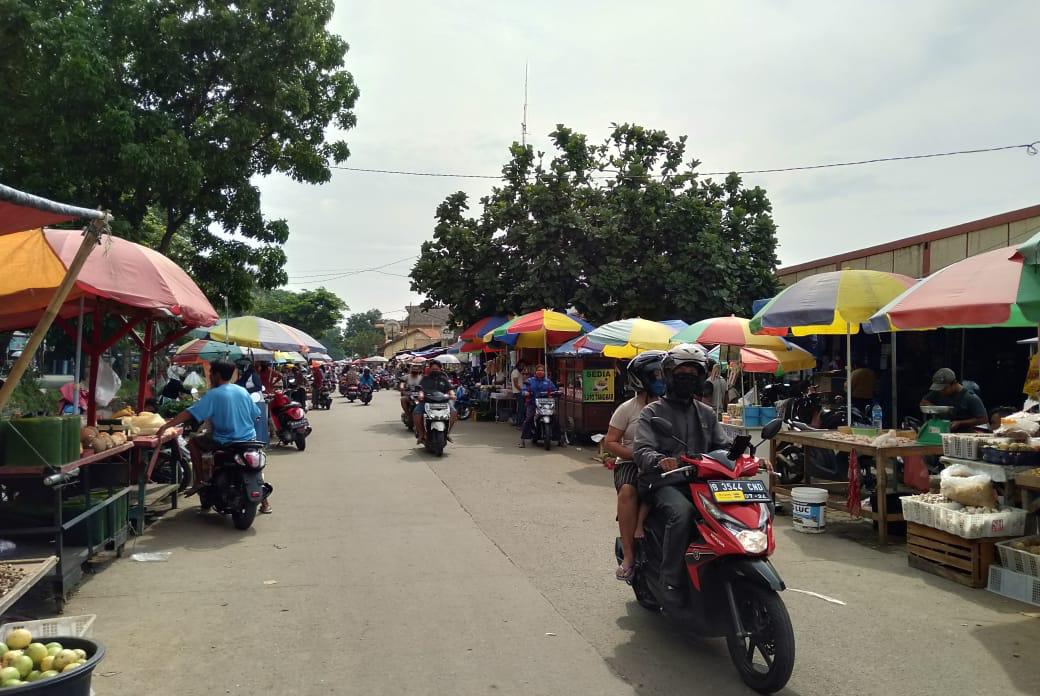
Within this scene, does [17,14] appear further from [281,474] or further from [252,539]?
[252,539]

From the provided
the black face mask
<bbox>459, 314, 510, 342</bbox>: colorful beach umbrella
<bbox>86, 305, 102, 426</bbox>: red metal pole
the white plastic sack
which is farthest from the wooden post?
<bbox>459, 314, 510, 342</bbox>: colorful beach umbrella

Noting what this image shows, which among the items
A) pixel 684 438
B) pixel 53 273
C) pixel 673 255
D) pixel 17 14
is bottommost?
pixel 684 438

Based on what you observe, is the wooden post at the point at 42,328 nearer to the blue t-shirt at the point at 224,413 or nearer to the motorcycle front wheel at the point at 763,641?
the motorcycle front wheel at the point at 763,641

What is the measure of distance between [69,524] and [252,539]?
2.52 meters

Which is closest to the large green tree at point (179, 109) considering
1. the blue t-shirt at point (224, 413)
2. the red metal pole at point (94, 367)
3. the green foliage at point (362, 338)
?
the red metal pole at point (94, 367)

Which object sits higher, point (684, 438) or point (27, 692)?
point (684, 438)

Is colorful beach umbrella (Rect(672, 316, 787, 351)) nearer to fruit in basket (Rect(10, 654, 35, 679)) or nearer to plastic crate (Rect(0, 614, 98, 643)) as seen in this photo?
plastic crate (Rect(0, 614, 98, 643))

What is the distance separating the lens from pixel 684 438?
194 inches

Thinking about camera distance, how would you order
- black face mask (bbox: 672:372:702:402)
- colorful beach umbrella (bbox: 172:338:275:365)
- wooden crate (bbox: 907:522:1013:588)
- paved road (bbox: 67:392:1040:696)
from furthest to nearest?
colorful beach umbrella (bbox: 172:338:275:365) → wooden crate (bbox: 907:522:1013:588) → black face mask (bbox: 672:372:702:402) → paved road (bbox: 67:392:1040:696)

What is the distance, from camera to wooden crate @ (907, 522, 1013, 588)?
Answer: 6.03 m

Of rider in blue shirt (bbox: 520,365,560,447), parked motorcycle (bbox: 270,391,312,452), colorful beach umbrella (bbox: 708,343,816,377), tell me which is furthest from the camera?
rider in blue shirt (bbox: 520,365,560,447)

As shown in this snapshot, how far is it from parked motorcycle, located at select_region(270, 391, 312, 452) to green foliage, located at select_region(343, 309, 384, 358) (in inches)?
3392

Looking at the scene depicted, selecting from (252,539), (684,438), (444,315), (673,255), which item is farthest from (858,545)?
(444,315)

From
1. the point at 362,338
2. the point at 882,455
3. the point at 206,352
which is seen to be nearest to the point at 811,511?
the point at 882,455
